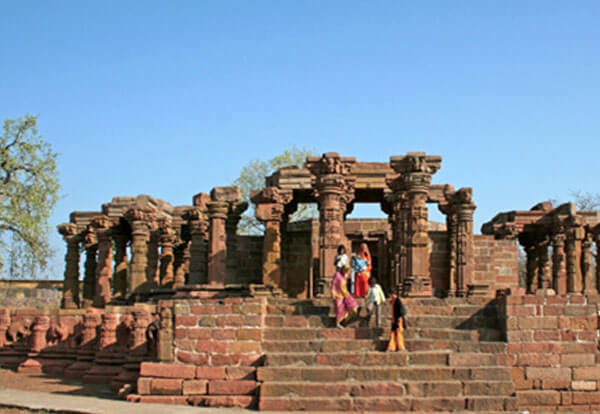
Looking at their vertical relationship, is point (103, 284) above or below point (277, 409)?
above

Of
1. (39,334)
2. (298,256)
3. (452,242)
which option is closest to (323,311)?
(39,334)

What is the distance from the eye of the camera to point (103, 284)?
24.6m

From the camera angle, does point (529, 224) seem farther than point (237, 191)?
Yes

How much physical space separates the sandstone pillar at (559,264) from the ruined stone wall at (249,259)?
10.1m

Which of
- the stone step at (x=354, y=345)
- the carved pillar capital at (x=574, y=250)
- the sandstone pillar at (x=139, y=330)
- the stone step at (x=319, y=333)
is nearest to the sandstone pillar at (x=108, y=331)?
the sandstone pillar at (x=139, y=330)

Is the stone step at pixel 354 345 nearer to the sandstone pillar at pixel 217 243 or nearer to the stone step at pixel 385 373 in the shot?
the stone step at pixel 385 373

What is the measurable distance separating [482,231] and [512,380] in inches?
658

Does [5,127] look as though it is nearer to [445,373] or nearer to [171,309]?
[171,309]

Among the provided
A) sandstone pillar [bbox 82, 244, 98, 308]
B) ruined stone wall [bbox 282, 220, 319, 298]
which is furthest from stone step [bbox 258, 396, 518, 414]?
sandstone pillar [bbox 82, 244, 98, 308]

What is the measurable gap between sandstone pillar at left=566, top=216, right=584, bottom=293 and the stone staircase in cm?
1233

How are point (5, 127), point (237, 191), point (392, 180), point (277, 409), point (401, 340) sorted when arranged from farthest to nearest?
1. point (5, 127)
2. point (237, 191)
3. point (392, 180)
4. point (401, 340)
5. point (277, 409)

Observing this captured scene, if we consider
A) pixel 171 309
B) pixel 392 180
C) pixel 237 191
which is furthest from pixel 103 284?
pixel 171 309

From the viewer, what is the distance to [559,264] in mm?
24656

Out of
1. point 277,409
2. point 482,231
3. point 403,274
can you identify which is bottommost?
point 277,409
